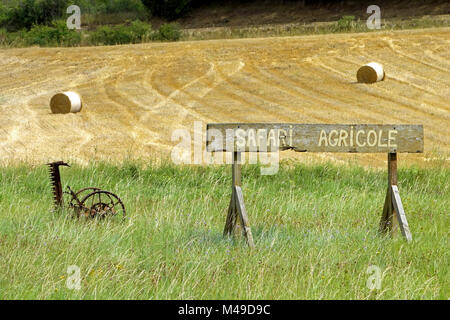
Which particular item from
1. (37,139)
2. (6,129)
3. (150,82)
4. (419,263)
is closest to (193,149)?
(37,139)

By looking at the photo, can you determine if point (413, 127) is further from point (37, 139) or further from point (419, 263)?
point (37, 139)

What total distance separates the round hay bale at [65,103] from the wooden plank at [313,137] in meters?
11.9

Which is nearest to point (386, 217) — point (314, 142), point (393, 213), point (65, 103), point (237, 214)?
point (393, 213)

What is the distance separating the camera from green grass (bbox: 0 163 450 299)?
580 cm

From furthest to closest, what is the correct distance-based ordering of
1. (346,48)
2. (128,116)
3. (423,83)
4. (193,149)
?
(346,48) → (423,83) → (128,116) → (193,149)

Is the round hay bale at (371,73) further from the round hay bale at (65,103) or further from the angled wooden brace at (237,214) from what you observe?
the angled wooden brace at (237,214)

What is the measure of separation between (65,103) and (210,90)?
4.37 metres

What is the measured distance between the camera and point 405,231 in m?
7.45

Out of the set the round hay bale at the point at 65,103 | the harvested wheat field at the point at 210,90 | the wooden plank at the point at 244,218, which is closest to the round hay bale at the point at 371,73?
the harvested wheat field at the point at 210,90

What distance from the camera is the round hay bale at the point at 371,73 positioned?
20875mm

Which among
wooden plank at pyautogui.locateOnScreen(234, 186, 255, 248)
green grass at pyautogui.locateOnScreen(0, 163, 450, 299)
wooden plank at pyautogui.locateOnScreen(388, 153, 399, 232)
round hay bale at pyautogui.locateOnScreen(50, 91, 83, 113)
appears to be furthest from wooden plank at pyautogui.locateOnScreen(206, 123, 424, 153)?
round hay bale at pyautogui.locateOnScreen(50, 91, 83, 113)

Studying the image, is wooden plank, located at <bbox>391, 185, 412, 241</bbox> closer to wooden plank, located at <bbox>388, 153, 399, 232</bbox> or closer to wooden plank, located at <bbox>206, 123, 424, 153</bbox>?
wooden plank, located at <bbox>388, 153, 399, 232</bbox>

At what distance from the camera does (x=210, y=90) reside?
21.1 meters

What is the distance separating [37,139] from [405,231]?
10.5 meters
